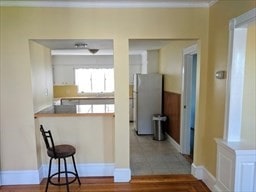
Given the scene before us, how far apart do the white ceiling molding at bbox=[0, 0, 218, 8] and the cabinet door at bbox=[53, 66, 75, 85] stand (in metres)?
4.77

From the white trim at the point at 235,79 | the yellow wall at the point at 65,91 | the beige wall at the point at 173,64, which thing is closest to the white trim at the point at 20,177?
the white trim at the point at 235,79

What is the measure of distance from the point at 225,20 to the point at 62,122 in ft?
8.52

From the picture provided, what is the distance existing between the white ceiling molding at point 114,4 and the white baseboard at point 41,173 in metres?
2.30

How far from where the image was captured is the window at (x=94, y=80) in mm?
7719

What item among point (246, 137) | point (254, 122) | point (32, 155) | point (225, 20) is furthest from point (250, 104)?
point (32, 155)

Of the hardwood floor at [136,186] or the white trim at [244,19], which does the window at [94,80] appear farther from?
the white trim at [244,19]

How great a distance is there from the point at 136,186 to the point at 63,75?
18.0ft

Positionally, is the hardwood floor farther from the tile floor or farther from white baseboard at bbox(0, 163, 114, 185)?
the tile floor

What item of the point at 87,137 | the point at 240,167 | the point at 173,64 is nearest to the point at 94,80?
the point at 173,64

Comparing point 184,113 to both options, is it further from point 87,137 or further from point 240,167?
point 240,167

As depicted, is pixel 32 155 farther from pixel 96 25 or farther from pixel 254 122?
pixel 254 122

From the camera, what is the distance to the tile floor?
3.55 metres

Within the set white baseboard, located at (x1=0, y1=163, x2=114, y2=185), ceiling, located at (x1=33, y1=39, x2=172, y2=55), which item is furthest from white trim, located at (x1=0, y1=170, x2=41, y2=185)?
ceiling, located at (x1=33, y1=39, x2=172, y2=55)

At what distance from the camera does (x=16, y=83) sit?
2979 millimetres
